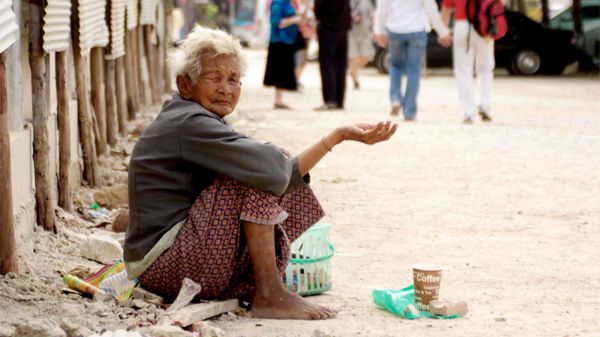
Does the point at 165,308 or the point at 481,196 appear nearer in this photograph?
the point at 165,308

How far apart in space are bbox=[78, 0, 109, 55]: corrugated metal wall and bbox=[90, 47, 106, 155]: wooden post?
0.39ft

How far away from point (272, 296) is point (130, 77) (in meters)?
8.10

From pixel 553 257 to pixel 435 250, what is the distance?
0.64m

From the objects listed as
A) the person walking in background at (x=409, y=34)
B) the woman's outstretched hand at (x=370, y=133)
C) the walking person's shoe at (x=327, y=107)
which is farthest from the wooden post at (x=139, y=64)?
the woman's outstretched hand at (x=370, y=133)

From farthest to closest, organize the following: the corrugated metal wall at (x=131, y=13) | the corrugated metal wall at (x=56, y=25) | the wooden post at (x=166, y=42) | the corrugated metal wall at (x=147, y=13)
Answer: the wooden post at (x=166, y=42)
the corrugated metal wall at (x=147, y=13)
the corrugated metal wall at (x=131, y=13)
the corrugated metal wall at (x=56, y=25)

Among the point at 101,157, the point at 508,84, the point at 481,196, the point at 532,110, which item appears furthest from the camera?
the point at 508,84

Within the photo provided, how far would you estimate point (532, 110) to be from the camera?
52.4 feet

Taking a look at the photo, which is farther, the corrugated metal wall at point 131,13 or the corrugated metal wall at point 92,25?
the corrugated metal wall at point 131,13

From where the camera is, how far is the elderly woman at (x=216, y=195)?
15.4 ft

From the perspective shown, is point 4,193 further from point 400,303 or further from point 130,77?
point 130,77

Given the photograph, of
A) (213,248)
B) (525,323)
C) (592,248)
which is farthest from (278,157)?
(592,248)

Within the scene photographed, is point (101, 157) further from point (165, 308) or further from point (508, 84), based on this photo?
point (508, 84)

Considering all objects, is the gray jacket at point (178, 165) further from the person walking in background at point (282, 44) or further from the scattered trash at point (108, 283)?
the person walking in background at point (282, 44)

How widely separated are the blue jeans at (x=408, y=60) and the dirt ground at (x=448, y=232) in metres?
0.44
